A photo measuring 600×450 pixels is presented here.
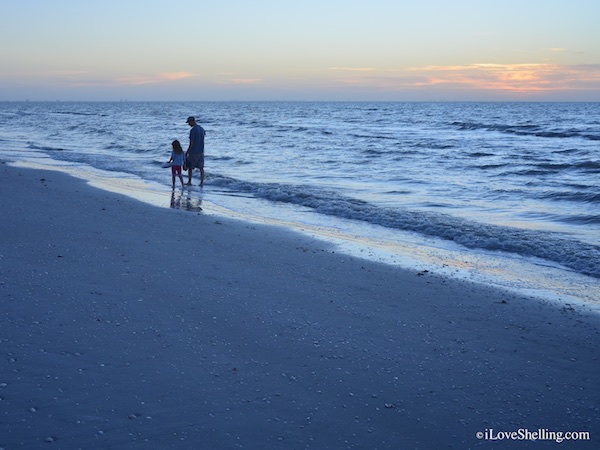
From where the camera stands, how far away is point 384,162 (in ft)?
75.9

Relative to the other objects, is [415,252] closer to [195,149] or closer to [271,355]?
[271,355]

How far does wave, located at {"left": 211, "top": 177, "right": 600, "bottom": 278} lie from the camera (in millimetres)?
8492

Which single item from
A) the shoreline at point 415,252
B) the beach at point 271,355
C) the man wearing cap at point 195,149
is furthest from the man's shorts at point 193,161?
the beach at point 271,355

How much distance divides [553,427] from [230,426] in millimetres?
2029

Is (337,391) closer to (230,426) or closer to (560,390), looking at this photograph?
(230,426)

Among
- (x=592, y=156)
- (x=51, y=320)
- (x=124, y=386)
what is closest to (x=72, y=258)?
(x=51, y=320)

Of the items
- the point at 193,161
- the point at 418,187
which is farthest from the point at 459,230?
the point at 193,161

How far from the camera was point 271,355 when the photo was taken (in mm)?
4391

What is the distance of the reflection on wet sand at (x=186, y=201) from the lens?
11.6 m

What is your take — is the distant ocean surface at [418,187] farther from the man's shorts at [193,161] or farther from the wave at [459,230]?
the man's shorts at [193,161]

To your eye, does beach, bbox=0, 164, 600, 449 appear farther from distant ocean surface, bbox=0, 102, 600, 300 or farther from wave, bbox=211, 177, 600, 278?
distant ocean surface, bbox=0, 102, 600, 300

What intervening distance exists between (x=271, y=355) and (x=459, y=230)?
6486mm

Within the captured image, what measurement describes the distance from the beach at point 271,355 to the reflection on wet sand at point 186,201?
419cm

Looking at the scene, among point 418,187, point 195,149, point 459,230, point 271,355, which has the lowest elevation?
point 271,355
